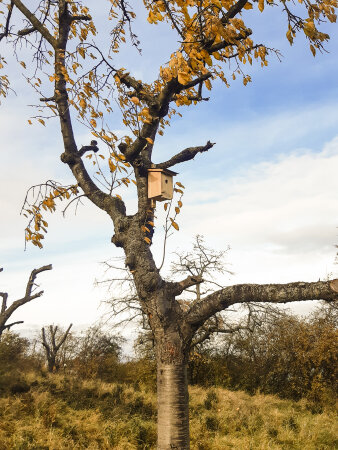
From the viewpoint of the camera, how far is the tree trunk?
13.3 feet

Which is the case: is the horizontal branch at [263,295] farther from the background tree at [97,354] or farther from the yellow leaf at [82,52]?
the background tree at [97,354]

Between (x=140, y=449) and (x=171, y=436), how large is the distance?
167 inches

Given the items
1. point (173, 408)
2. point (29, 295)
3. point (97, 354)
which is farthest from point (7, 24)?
point (97, 354)

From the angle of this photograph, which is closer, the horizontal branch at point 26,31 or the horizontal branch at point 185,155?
the horizontal branch at point 185,155

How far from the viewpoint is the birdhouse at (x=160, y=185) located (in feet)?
16.1

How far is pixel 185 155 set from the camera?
5199 mm

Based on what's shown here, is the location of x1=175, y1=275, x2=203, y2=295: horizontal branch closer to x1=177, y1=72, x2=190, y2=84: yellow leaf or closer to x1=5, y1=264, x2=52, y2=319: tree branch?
x1=177, y1=72, x2=190, y2=84: yellow leaf

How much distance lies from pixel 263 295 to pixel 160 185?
1953mm

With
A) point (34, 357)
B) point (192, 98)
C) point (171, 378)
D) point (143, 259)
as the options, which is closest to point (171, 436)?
point (171, 378)

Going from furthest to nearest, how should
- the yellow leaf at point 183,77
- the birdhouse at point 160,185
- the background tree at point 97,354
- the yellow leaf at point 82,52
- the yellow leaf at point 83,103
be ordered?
the background tree at point 97,354 < the yellow leaf at point 82,52 < the yellow leaf at point 83,103 < the birdhouse at point 160,185 < the yellow leaf at point 183,77

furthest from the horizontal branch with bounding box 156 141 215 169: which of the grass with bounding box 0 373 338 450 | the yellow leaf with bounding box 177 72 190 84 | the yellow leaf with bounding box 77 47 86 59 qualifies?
the grass with bounding box 0 373 338 450

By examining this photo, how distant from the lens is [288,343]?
14.8m

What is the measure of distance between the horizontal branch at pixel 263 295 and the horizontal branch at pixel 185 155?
77.5 inches

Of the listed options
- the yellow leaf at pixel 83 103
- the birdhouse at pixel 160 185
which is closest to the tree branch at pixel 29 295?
the yellow leaf at pixel 83 103
